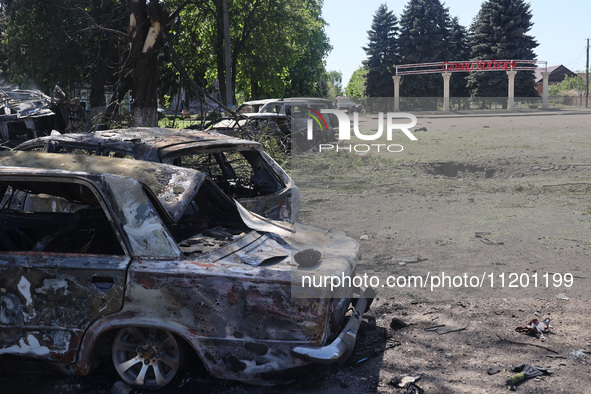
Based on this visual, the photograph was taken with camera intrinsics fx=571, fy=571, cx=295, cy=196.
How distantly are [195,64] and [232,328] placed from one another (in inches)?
1081

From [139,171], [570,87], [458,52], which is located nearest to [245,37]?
[139,171]

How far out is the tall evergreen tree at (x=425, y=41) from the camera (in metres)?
57.6

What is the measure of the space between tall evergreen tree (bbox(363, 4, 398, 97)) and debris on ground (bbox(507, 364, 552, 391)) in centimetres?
5983

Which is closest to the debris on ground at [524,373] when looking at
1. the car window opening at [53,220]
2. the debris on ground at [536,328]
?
the debris on ground at [536,328]

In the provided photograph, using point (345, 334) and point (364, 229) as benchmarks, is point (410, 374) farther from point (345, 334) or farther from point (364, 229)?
point (364, 229)

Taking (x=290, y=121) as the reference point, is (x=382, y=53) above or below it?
above

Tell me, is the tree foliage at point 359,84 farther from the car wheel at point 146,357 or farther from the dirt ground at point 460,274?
the car wheel at point 146,357

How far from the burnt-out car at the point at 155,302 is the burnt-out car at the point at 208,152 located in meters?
1.27

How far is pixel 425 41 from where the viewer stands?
58562 millimetres

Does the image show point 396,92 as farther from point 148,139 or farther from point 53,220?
point 53,220

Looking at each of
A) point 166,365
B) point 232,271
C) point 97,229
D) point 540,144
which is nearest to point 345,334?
point 232,271

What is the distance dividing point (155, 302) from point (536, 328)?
9.63 ft

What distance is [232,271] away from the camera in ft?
11.1

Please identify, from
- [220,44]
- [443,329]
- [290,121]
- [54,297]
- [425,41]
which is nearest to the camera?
[54,297]
